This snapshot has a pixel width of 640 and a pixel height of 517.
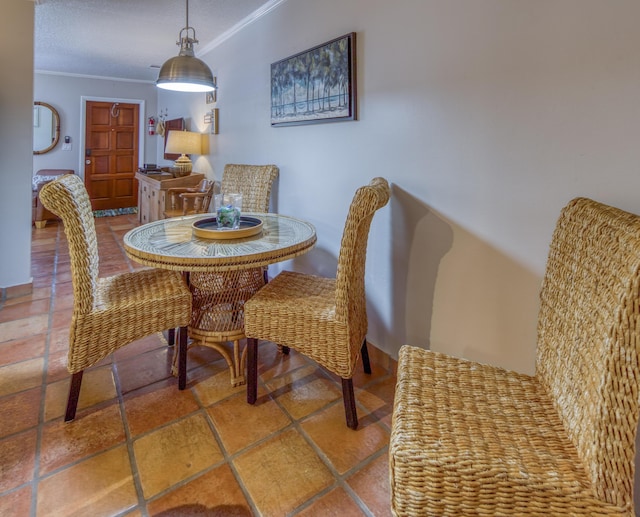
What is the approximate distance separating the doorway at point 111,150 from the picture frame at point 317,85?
16.6 feet

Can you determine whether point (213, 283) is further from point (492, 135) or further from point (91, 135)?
point (91, 135)

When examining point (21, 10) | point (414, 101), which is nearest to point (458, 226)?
point (414, 101)

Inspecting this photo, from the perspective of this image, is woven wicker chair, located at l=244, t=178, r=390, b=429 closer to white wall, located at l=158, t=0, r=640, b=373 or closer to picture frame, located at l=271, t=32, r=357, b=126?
white wall, located at l=158, t=0, r=640, b=373

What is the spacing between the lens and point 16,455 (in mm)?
1425

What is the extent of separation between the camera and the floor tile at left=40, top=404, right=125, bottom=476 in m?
1.42

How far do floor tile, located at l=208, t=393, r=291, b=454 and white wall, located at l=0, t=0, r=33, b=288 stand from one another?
2.25 metres

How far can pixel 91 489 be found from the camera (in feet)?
4.25

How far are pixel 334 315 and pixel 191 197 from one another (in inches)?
106

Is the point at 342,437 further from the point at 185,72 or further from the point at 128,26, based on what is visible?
the point at 128,26

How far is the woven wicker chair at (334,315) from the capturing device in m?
1.48

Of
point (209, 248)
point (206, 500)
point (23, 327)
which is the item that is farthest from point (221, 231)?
point (23, 327)

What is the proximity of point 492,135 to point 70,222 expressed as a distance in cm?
166

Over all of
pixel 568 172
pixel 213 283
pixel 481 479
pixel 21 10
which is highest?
pixel 21 10

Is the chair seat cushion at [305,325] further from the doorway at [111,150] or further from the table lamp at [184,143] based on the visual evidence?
the doorway at [111,150]
